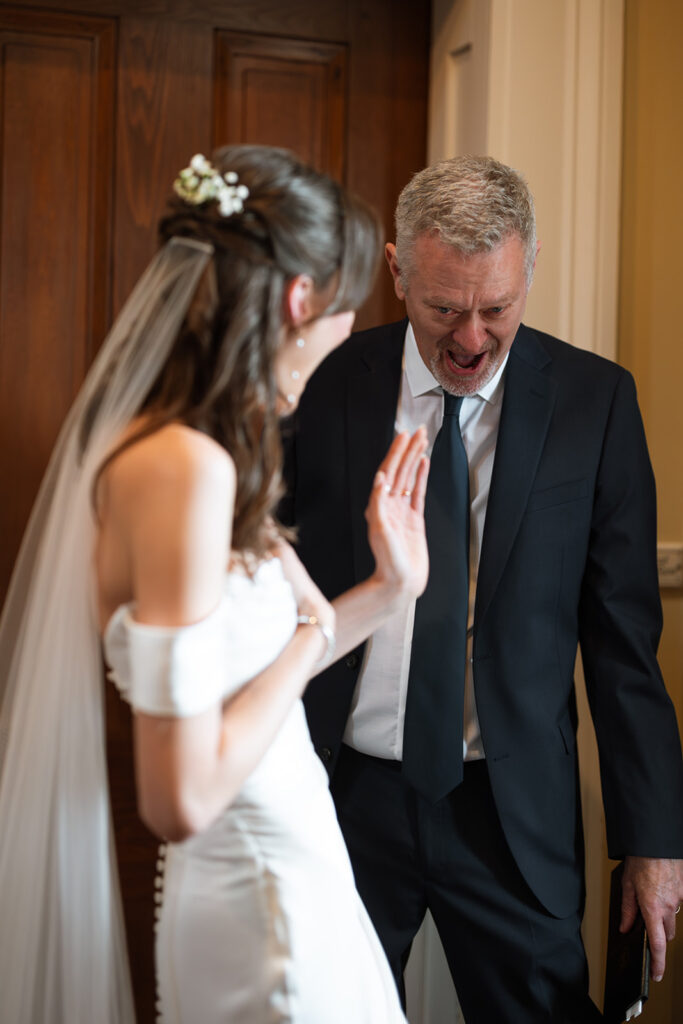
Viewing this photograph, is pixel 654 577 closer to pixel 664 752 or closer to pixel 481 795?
pixel 664 752

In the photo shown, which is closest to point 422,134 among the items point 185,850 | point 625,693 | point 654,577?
point 654,577

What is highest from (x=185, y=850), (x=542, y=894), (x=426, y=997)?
(x=185, y=850)

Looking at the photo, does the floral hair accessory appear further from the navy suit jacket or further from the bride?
the navy suit jacket

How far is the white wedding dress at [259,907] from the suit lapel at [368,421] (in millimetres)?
551

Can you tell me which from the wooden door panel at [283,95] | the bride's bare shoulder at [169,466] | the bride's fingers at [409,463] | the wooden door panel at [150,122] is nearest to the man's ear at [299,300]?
the bride's bare shoulder at [169,466]

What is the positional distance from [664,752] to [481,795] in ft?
1.12

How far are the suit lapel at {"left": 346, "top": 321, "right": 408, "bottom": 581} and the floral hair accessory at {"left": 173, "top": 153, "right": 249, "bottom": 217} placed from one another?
75 cm

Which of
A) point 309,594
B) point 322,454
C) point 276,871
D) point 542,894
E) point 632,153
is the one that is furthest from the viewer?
point 632,153

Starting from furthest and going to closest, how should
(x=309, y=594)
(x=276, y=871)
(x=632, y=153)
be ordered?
(x=632, y=153) → (x=309, y=594) → (x=276, y=871)

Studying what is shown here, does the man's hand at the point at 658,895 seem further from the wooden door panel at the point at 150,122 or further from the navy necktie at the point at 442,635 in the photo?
the wooden door panel at the point at 150,122

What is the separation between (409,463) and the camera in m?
1.45

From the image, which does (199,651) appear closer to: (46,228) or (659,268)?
(46,228)

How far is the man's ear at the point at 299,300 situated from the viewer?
119 cm

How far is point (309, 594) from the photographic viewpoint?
1388 millimetres
